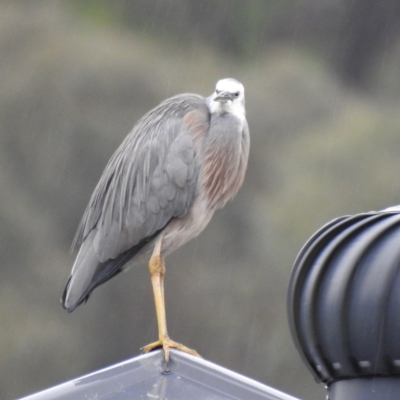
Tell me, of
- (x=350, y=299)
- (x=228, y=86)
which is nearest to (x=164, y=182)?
Answer: (x=228, y=86)

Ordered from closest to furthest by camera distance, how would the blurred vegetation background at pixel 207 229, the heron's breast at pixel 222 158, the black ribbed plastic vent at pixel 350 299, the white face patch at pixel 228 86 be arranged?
the black ribbed plastic vent at pixel 350 299, the white face patch at pixel 228 86, the heron's breast at pixel 222 158, the blurred vegetation background at pixel 207 229

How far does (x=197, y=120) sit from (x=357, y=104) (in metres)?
7.62

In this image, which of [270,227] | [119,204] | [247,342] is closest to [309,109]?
[270,227]

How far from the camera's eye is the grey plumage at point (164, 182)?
270cm

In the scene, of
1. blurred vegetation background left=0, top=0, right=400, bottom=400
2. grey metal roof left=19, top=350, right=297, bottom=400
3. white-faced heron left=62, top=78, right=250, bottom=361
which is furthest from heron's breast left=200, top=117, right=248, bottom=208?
blurred vegetation background left=0, top=0, right=400, bottom=400

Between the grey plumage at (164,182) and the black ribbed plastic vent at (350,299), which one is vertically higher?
the black ribbed plastic vent at (350,299)

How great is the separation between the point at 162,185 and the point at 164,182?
0.01 metres

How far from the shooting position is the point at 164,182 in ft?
8.87

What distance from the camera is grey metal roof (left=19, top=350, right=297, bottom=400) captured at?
4.78ft

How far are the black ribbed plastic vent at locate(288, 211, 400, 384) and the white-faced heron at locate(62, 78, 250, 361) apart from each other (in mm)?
1352

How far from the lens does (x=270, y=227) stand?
868 cm

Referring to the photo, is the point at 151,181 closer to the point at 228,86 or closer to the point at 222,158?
the point at 222,158

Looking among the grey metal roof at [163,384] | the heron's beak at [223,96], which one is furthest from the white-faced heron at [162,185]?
the grey metal roof at [163,384]

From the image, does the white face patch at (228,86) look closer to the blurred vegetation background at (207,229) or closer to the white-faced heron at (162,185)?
the white-faced heron at (162,185)
